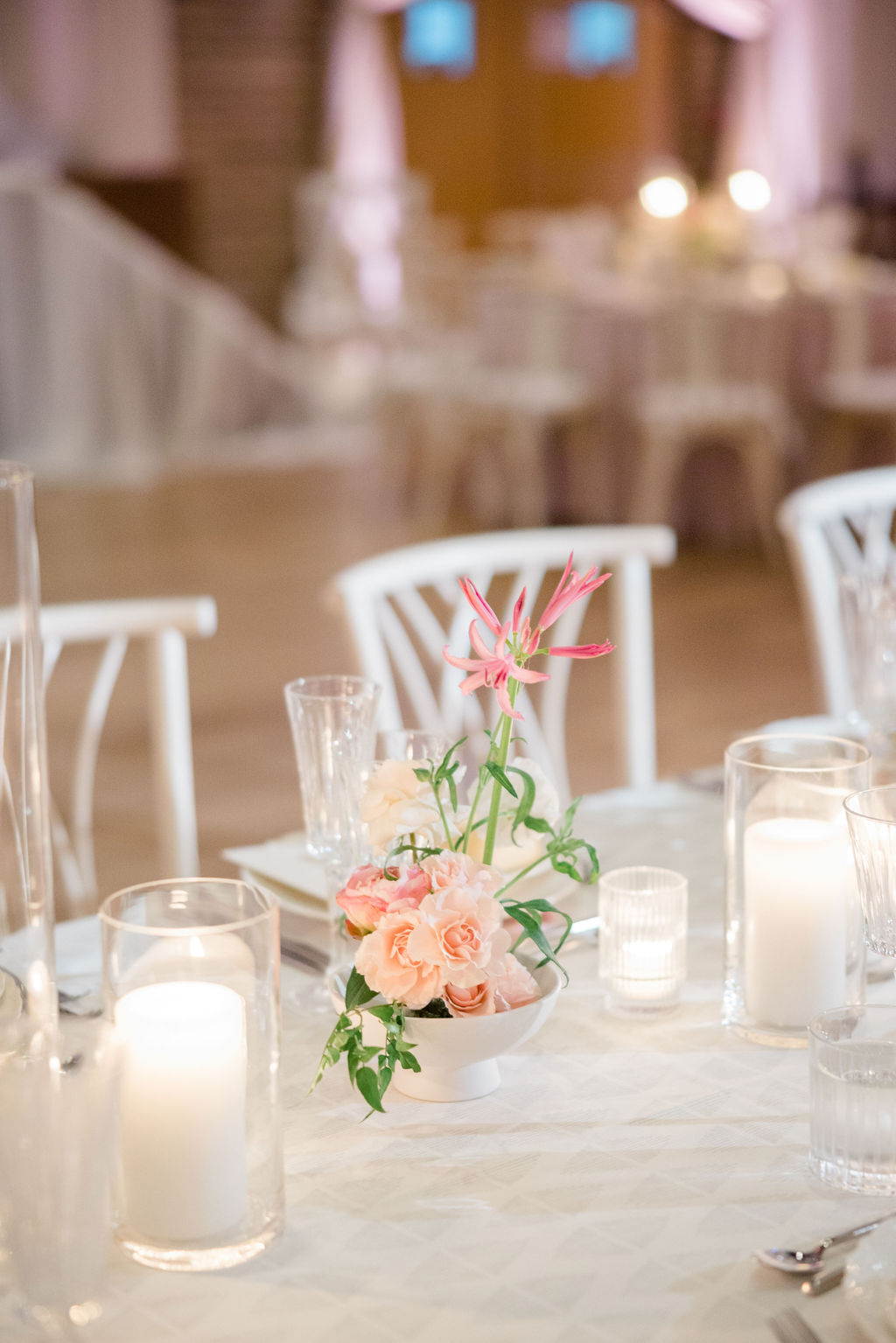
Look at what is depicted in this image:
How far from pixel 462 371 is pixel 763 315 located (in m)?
1.39

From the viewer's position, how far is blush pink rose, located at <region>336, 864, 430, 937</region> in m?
0.84

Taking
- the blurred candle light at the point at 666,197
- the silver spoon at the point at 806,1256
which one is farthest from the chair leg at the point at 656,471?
the silver spoon at the point at 806,1256

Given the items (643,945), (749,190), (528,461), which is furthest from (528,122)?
(643,945)

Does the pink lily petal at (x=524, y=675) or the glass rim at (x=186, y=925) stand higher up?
the pink lily petal at (x=524, y=675)

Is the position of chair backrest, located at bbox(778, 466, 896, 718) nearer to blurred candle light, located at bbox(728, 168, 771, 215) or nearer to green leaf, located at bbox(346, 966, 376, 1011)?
green leaf, located at bbox(346, 966, 376, 1011)

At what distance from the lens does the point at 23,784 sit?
2.87ft

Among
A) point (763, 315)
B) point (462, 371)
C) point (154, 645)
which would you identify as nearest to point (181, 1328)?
point (154, 645)

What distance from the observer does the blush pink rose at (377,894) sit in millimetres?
843

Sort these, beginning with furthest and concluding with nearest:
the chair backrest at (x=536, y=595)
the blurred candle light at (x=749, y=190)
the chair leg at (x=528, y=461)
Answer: the blurred candle light at (x=749, y=190) → the chair leg at (x=528, y=461) → the chair backrest at (x=536, y=595)

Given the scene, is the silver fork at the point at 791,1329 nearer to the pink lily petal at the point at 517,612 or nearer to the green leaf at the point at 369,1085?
the green leaf at the point at 369,1085

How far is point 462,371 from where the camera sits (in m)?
6.52

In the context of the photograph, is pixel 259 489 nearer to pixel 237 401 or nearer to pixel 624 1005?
pixel 237 401

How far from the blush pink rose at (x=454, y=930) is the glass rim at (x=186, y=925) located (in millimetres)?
95

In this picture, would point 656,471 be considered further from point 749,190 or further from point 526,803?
point 526,803
